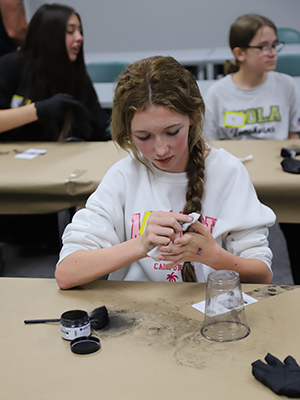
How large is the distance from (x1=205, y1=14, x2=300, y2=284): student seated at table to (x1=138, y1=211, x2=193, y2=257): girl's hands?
160cm

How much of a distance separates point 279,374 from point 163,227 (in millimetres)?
401

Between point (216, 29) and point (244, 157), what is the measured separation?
3.80 meters

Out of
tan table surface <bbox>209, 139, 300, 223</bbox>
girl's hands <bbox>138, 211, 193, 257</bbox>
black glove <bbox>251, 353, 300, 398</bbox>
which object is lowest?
tan table surface <bbox>209, 139, 300, 223</bbox>

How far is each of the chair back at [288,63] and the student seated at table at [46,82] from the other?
1527mm

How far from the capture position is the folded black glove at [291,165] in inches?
69.7

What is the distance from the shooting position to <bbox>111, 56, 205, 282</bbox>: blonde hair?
108cm

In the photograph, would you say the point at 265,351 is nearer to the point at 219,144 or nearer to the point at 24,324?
the point at 24,324

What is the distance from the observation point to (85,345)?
32.3 inches

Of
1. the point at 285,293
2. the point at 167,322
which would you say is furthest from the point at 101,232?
the point at 285,293

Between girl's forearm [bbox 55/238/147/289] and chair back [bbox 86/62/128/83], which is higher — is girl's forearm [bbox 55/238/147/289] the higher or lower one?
the lower one

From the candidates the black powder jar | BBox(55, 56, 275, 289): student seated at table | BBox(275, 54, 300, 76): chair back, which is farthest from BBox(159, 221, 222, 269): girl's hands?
BBox(275, 54, 300, 76): chair back

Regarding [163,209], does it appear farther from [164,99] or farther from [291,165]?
[291,165]

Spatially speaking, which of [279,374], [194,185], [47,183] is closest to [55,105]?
[47,183]

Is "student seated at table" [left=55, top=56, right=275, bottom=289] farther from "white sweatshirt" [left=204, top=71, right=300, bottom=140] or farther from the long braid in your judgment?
"white sweatshirt" [left=204, top=71, right=300, bottom=140]
